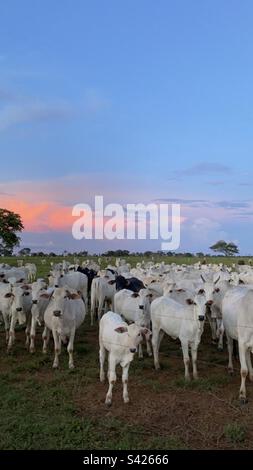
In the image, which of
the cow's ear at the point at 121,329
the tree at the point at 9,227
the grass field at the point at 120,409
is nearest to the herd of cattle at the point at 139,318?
the cow's ear at the point at 121,329

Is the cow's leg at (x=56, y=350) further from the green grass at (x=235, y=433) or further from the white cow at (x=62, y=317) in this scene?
the green grass at (x=235, y=433)

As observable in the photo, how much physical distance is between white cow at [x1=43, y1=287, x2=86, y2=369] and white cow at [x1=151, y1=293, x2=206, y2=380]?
6.18ft

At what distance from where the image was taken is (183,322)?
10.8 meters

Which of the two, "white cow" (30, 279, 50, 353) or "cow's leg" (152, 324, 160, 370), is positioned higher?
"white cow" (30, 279, 50, 353)

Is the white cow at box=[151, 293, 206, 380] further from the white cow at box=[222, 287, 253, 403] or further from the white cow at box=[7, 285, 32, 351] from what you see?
the white cow at box=[7, 285, 32, 351]

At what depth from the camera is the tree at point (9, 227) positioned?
48094mm

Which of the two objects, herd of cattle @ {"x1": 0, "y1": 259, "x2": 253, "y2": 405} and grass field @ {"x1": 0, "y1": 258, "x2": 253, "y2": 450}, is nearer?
grass field @ {"x1": 0, "y1": 258, "x2": 253, "y2": 450}

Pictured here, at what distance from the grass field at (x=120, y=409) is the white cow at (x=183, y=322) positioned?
532mm

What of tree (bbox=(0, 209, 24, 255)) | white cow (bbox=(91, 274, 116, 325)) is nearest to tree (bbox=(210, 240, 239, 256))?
tree (bbox=(0, 209, 24, 255))

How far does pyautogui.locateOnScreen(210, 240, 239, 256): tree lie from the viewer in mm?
86500

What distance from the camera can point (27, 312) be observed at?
13.9 m
